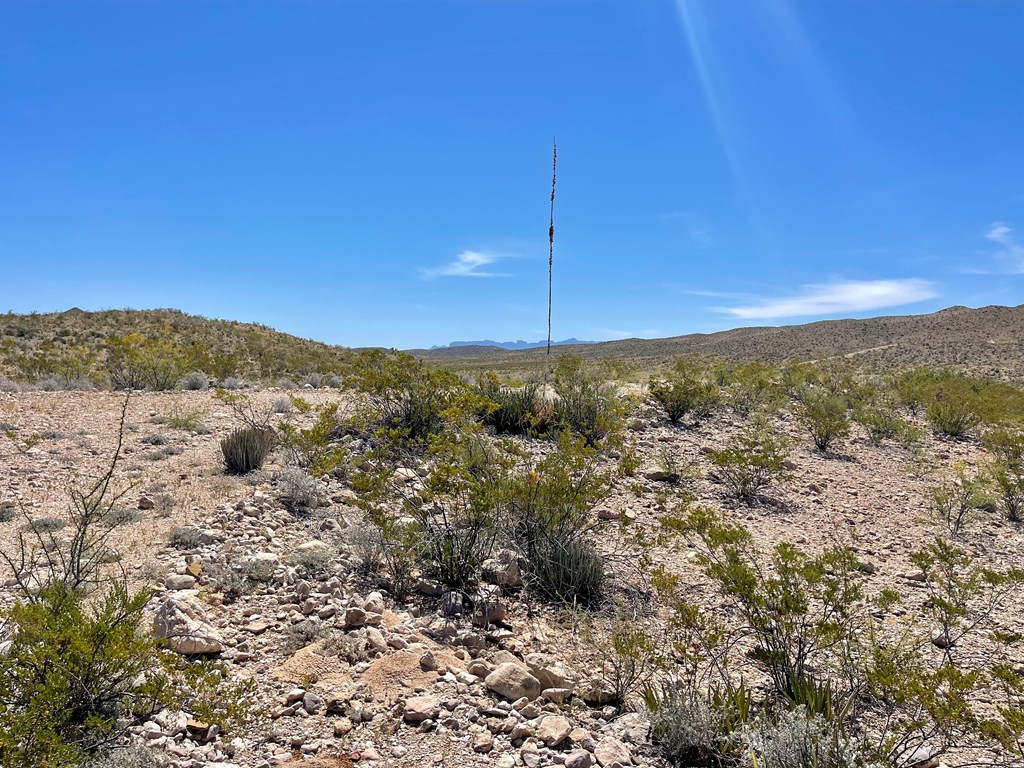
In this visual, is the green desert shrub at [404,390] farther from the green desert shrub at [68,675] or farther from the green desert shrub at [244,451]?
the green desert shrub at [68,675]

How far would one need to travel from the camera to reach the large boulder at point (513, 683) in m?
3.71

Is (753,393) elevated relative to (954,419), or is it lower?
elevated

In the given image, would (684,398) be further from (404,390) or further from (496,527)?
(496,527)

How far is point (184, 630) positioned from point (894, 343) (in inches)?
2266

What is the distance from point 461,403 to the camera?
253 inches

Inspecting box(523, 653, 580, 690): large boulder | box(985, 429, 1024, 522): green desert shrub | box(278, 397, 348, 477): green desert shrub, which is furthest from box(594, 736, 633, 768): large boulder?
box(985, 429, 1024, 522): green desert shrub

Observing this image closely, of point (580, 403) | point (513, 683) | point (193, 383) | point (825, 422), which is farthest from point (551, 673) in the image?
point (193, 383)

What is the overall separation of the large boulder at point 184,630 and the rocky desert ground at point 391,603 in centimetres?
2

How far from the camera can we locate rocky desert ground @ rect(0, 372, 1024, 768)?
10.9 ft

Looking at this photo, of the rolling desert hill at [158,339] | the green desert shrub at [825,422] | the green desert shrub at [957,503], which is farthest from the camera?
the rolling desert hill at [158,339]

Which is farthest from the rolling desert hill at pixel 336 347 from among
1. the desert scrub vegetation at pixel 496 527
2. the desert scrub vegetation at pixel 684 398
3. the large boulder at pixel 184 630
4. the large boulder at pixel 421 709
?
the large boulder at pixel 421 709

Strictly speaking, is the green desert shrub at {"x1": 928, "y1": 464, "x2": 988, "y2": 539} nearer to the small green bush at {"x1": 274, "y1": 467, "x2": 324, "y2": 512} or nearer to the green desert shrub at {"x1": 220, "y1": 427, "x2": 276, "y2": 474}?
the small green bush at {"x1": 274, "y1": 467, "x2": 324, "y2": 512}

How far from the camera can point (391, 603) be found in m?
4.91

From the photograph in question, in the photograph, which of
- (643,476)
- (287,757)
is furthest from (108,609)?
(643,476)
